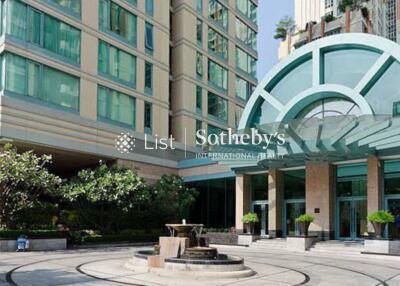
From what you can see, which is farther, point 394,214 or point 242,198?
point 242,198

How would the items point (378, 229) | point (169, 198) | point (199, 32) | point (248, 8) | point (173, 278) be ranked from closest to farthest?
point (173, 278) < point (378, 229) < point (169, 198) < point (199, 32) < point (248, 8)

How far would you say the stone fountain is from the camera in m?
16.9

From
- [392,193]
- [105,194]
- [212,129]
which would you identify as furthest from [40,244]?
[212,129]

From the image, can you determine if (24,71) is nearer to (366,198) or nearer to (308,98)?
(308,98)

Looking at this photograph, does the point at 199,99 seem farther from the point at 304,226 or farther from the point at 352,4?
the point at 352,4

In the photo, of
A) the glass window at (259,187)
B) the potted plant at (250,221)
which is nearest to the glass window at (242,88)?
the glass window at (259,187)

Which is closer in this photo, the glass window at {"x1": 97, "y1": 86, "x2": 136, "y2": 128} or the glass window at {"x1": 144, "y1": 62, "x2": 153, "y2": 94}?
the glass window at {"x1": 97, "y1": 86, "x2": 136, "y2": 128}

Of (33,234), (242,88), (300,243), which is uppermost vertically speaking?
(242,88)

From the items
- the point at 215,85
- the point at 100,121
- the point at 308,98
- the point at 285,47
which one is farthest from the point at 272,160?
the point at 285,47

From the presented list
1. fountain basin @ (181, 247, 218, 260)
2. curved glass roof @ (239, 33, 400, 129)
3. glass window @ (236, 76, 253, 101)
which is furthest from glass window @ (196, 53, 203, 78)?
fountain basin @ (181, 247, 218, 260)

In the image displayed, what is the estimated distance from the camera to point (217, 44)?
54.2 meters

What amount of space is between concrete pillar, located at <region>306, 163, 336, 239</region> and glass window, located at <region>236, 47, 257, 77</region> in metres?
27.0

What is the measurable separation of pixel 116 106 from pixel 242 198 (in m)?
12.0

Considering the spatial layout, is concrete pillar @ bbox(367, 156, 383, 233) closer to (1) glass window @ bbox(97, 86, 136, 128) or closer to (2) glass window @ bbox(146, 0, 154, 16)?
(1) glass window @ bbox(97, 86, 136, 128)
